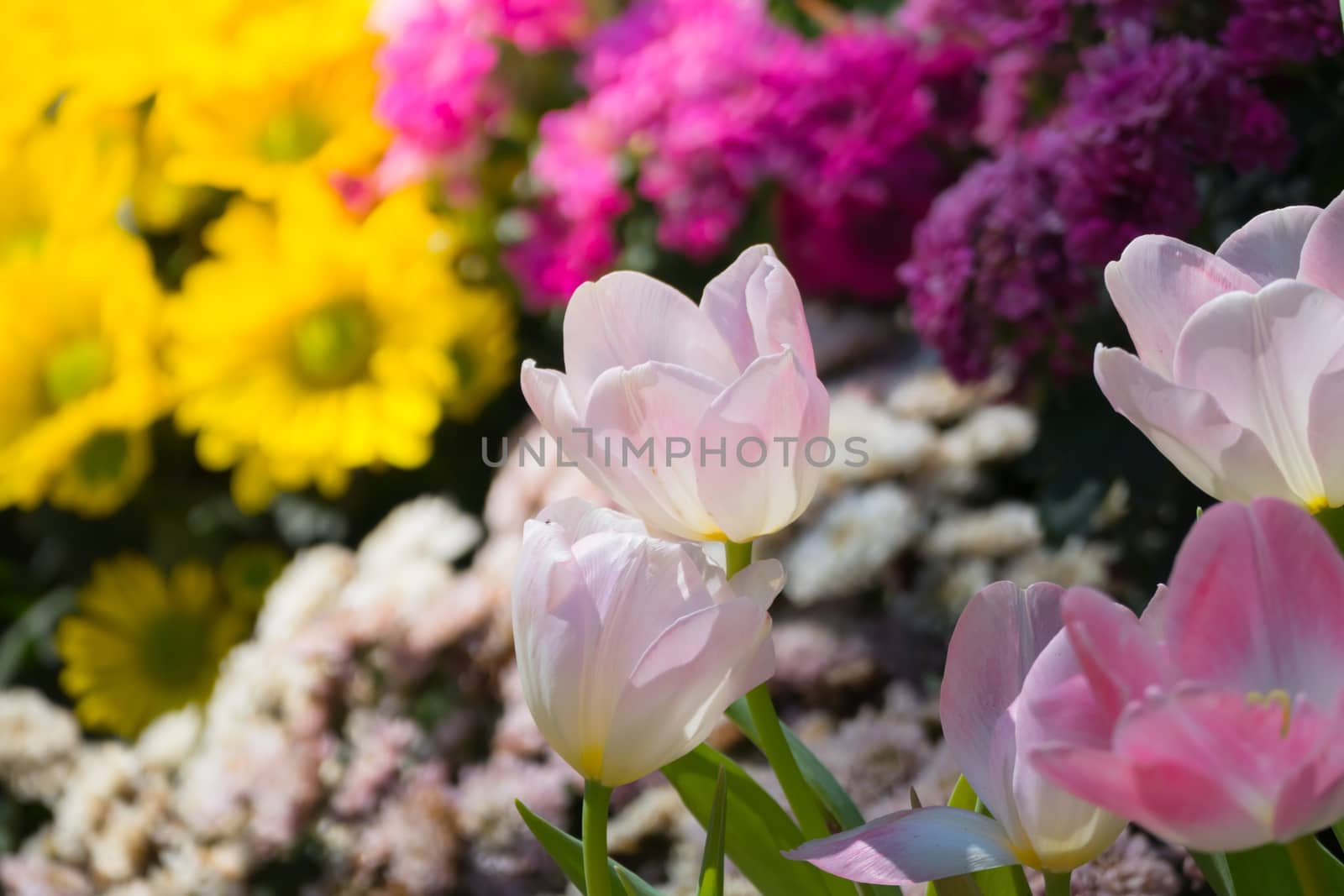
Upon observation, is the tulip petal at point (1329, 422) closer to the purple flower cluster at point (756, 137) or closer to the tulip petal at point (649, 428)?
the tulip petal at point (649, 428)

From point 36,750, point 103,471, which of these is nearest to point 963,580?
point 36,750

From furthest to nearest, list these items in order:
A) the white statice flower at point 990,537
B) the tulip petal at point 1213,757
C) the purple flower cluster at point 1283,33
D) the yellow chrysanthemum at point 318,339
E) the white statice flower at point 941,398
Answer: the yellow chrysanthemum at point 318,339
the white statice flower at point 941,398
the white statice flower at point 990,537
the purple flower cluster at point 1283,33
the tulip petal at point 1213,757

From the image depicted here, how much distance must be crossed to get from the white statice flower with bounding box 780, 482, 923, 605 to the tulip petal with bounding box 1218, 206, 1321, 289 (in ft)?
1.45

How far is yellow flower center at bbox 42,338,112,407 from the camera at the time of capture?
4.30ft

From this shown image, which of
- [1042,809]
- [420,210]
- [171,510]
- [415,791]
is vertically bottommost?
[171,510]

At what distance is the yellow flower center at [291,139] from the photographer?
1.28m

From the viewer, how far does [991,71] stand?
0.90 m

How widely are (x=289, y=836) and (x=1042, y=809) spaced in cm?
60

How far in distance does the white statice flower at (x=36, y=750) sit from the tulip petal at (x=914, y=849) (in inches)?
39.0

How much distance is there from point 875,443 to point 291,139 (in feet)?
2.41

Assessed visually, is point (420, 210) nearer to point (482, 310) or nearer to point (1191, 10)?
point (482, 310)

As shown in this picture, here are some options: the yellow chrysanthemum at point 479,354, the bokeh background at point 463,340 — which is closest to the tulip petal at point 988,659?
the bokeh background at point 463,340

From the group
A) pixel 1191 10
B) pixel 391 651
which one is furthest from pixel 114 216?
pixel 1191 10

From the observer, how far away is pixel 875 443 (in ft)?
2.79
